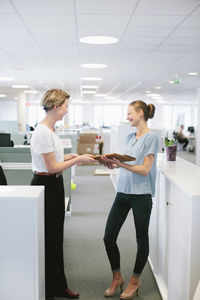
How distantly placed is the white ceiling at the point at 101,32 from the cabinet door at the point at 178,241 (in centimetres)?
180

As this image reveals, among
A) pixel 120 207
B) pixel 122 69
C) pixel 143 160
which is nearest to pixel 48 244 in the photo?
pixel 120 207

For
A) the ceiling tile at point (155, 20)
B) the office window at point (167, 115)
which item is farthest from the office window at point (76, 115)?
the ceiling tile at point (155, 20)

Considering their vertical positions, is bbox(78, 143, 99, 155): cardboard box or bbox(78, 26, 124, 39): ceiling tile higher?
bbox(78, 26, 124, 39): ceiling tile

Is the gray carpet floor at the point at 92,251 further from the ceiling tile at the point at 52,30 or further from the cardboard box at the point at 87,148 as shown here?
the cardboard box at the point at 87,148

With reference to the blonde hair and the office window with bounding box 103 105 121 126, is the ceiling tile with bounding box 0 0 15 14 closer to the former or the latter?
the blonde hair

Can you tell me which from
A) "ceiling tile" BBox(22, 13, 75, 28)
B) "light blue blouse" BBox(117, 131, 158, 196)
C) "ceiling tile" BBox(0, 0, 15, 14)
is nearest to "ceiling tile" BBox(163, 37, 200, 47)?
"ceiling tile" BBox(22, 13, 75, 28)

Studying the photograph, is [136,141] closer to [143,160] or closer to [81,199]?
[143,160]

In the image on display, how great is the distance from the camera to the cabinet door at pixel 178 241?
208 cm

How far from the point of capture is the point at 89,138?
443 inches

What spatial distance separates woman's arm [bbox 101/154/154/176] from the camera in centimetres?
248

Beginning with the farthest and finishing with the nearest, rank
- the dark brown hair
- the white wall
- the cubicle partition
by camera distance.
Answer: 1. the white wall
2. the cubicle partition
3. the dark brown hair

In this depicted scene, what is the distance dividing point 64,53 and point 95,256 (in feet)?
11.6

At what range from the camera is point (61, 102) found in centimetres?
250

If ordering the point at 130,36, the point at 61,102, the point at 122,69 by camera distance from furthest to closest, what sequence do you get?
the point at 122,69 → the point at 130,36 → the point at 61,102
